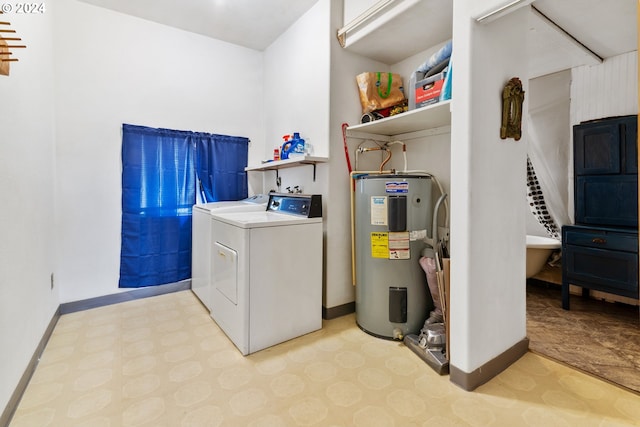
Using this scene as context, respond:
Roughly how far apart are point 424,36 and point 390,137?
868 mm

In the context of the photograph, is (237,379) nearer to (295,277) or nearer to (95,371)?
(295,277)

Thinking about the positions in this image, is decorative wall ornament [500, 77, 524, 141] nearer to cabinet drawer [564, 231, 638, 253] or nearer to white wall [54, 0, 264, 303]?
cabinet drawer [564, 231, 638, 253]

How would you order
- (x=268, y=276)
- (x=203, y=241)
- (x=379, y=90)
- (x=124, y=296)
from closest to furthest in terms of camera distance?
1. (x=268, y=276)
2. (x=379, y=90)
3. (x=203, y=241)
4. (x=124, y=296)

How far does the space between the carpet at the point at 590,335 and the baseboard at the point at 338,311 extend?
1.39m

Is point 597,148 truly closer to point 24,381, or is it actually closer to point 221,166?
point 221,166

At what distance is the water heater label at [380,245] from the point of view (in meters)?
2.15

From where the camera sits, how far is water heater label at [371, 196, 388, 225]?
213 cm

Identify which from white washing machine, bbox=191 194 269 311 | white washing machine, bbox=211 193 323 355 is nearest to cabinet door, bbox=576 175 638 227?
white washing machine, bbox=211 193 323 355

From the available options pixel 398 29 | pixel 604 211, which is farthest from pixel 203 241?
pixel 604 211

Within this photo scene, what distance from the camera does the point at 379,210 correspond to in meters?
2.15

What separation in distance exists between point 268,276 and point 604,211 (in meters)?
3.06

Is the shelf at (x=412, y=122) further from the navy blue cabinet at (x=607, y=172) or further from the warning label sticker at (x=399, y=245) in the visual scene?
the navy blue cabinet at (x=607, y=172)

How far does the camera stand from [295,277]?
7.25 ft

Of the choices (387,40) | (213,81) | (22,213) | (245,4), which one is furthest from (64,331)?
(387,40)
